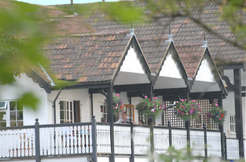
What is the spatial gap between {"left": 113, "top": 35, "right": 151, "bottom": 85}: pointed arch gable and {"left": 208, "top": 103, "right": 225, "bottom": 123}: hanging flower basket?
15.0ft

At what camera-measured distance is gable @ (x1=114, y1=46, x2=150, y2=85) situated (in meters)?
22.4

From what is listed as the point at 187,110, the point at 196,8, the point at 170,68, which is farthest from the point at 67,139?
the point at 196,8

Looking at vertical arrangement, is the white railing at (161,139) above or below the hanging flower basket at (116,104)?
below

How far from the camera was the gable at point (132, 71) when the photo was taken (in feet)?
73.5

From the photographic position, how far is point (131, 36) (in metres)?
22.1

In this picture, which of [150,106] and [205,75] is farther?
[205,75]

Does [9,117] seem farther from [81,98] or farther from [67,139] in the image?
[81,98]

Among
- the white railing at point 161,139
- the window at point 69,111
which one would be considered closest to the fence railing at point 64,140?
the white railing at point 161,139

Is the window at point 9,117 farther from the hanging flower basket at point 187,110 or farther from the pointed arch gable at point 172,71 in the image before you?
the hanging flower basket at point 187,110

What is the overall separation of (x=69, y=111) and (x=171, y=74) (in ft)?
12.6

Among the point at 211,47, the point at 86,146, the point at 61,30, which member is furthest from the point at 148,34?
the point at 61,30

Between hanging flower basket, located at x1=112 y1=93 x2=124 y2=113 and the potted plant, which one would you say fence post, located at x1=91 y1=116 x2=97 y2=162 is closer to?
hanging flower basket, located at x1=112 y1=93 x2=124 y2=113

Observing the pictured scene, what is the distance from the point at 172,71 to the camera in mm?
25094

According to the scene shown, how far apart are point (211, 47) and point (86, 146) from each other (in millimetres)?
11217
